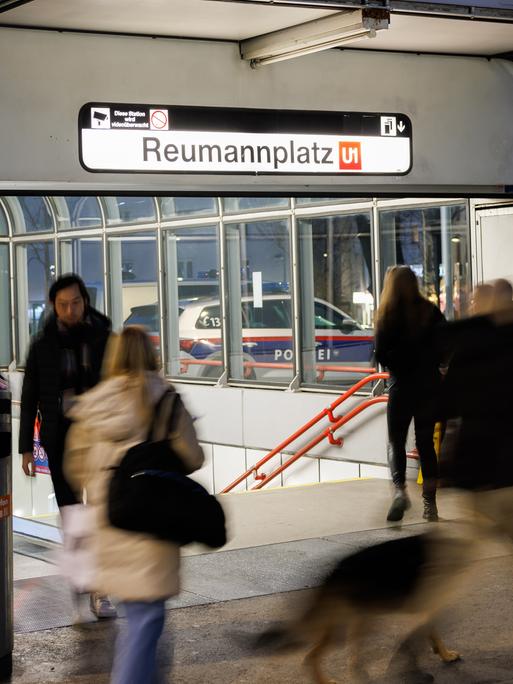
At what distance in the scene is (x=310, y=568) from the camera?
7547 mm

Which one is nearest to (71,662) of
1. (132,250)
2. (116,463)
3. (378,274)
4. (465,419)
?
(116,463)

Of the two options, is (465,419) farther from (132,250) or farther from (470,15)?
(132,250)

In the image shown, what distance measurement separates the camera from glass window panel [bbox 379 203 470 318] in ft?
41.0

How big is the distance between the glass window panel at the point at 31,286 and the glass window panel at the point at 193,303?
15.5 ft

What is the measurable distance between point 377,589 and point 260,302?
34.7 ft

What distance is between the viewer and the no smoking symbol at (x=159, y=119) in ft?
25.4

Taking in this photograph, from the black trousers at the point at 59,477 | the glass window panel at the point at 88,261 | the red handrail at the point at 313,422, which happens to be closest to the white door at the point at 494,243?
the red handrail at the point at 313,422

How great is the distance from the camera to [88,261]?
1995 centimetres

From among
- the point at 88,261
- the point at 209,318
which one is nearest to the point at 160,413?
the point at 209,318

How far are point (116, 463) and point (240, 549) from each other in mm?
4057

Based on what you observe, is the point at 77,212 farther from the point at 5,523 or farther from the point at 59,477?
the point at 5,523

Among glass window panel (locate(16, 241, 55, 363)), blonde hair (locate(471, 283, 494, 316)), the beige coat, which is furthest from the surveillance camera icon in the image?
glass window panel (locate(16, 241, 55, 363))

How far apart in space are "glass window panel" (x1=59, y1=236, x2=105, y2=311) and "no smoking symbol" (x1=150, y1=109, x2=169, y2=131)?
37.3ft

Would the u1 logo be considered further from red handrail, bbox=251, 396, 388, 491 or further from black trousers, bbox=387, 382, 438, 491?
red handrail, bbox=251, 396, 388, 491
